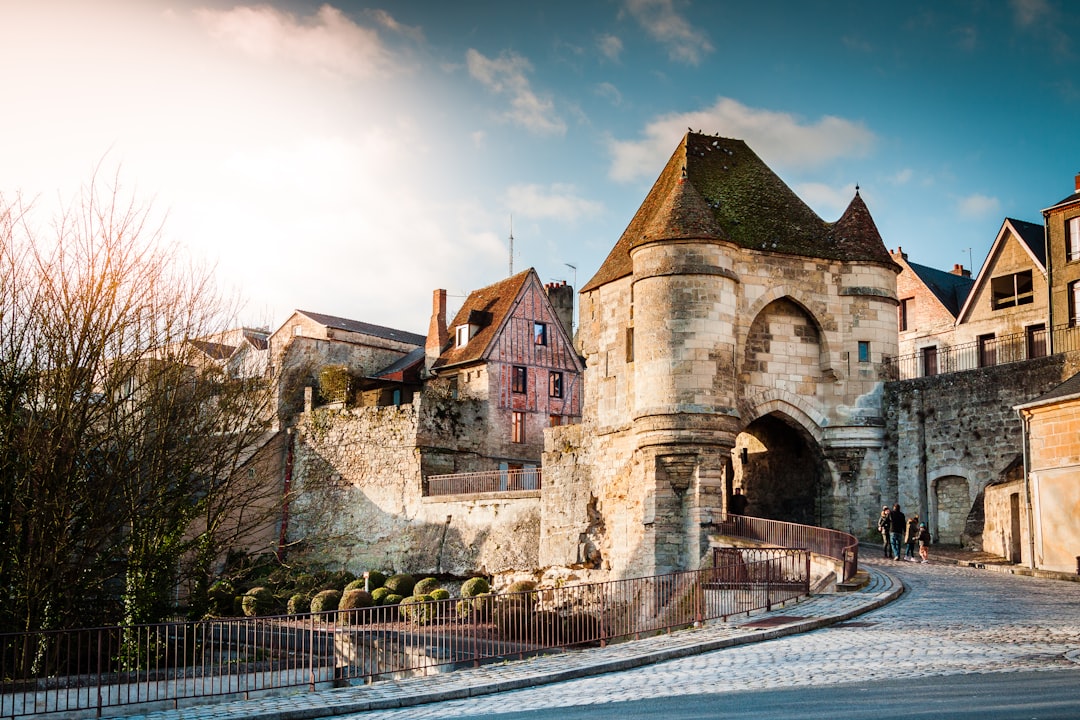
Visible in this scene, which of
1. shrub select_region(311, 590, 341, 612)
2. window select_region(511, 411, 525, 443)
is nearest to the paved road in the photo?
shrub select_region(311, 590, 341, 612)

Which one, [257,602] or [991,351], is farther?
[991,351]

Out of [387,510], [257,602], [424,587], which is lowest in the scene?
[257,602]

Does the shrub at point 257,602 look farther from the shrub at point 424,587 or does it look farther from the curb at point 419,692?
the curb at point 419,692

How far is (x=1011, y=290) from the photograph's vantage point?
4006 centimetres

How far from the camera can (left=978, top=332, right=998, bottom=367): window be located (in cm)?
4022

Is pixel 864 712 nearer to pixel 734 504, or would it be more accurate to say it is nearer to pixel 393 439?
pixel 734 504

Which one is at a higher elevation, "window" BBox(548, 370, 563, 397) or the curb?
"window" BBox(548, 370, 563, 397)

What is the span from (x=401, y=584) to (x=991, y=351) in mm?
20768

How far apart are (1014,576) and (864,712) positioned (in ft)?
42.7

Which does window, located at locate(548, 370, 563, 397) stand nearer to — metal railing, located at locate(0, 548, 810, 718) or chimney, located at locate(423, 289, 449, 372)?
chimney, located at locate(423, 289, 449, 372)

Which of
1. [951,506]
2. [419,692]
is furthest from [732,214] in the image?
[419,692]

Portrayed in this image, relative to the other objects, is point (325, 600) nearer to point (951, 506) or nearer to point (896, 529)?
point (896, 529)

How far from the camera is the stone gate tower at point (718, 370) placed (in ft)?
89.1

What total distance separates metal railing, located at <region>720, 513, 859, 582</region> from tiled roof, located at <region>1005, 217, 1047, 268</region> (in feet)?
57.7
